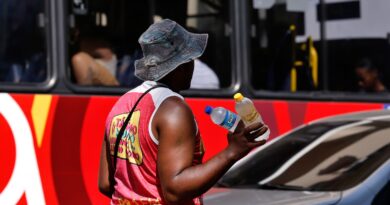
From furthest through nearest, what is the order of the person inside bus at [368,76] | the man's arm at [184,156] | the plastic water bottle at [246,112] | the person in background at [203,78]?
the person inside bus at [368,76] → the person in background at [203,78] → the plastic water bottle at [246,112] → the man's arm at [184,156]

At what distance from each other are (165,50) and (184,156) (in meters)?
0.42

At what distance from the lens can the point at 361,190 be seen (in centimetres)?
512

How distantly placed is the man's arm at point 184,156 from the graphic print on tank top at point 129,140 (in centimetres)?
11

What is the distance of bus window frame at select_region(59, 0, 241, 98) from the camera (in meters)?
6.80

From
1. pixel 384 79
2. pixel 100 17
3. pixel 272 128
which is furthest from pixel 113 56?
pixel 384 79

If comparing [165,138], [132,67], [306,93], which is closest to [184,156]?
[165,138]

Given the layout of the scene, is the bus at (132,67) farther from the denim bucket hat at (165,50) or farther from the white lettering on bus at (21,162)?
the denim bucket hat at (165,50)

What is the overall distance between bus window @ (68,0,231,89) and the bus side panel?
0.23 meters

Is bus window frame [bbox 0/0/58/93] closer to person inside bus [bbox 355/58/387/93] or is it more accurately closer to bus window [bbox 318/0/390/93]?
bus window [bbox 318/0/390/93]

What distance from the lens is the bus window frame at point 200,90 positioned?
22.3 feet

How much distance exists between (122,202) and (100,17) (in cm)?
391

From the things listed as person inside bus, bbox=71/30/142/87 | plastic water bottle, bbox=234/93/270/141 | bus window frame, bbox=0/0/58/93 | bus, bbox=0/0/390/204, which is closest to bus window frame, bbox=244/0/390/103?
bus, bbox=0/0/390/204

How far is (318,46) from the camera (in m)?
8.01

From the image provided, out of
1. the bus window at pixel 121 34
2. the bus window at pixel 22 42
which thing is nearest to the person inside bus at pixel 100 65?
the bus window at pixel 121 34
